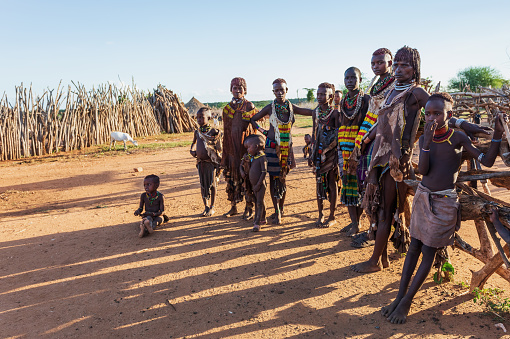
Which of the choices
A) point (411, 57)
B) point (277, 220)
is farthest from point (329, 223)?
point (411, 57)

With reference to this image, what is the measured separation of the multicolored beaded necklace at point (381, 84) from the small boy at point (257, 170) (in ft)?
5.83

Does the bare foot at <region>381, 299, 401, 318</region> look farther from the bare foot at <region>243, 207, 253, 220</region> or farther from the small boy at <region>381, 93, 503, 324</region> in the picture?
the bare foot at <region>243, 207, 253, 220</region>

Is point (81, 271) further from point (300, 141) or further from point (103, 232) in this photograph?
point (300, 141)

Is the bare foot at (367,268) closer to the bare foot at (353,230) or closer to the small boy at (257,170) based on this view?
the bare foot at (353,230)

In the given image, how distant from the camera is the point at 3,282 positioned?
11.4 ft

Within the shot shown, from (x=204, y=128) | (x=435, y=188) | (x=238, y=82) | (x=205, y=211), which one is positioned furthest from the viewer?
(x=205, y=211)

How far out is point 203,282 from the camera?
3262 millimetres

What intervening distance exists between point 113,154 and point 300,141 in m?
7.41

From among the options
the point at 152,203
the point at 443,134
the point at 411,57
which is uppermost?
the point at 411,57

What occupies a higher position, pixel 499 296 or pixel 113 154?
pixel 113 154

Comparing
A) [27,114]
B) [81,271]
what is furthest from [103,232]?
[27,114]

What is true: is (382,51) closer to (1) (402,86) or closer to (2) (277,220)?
(1) (402,86)

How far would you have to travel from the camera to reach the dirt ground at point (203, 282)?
8.36 ft

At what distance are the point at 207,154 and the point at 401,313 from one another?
3543 mm
